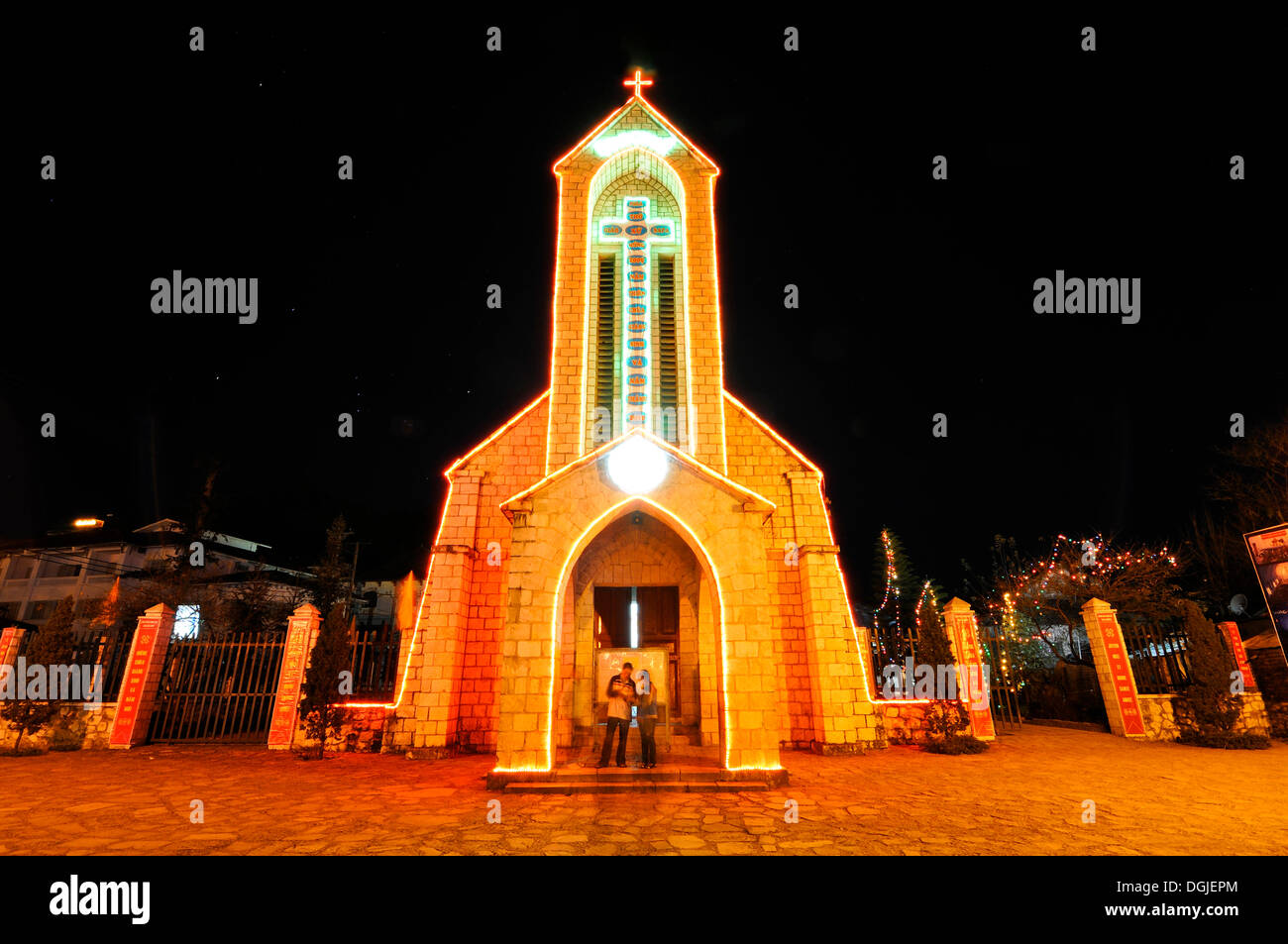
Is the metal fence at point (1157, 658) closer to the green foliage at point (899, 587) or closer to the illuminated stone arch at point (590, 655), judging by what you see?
the illuminated stone arch at point (590, 655)

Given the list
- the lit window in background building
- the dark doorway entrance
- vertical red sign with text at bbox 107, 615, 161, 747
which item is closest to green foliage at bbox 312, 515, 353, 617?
the lit window in background building

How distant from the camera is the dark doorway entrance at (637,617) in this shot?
1288 cm

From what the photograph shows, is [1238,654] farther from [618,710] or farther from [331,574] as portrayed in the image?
[331,574]

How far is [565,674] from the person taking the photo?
1188 centimetres

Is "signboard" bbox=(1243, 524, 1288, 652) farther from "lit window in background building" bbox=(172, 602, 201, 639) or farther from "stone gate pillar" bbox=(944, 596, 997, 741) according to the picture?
"lit window in background building" bbox=(172, 602, 201, 639)

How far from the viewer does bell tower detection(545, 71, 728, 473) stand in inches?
501

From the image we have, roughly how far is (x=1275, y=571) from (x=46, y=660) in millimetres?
19822

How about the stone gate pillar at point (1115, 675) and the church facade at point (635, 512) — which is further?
the stone gate pillar at point (1115, 675)

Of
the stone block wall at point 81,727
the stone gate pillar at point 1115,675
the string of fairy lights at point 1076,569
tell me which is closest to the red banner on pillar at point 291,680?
the stone block wall at point 81,727

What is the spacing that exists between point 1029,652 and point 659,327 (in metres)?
28.9

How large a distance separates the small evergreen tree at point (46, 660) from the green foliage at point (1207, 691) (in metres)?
23.0

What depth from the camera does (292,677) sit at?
12352 mm

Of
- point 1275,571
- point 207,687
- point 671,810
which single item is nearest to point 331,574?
point 207,687
